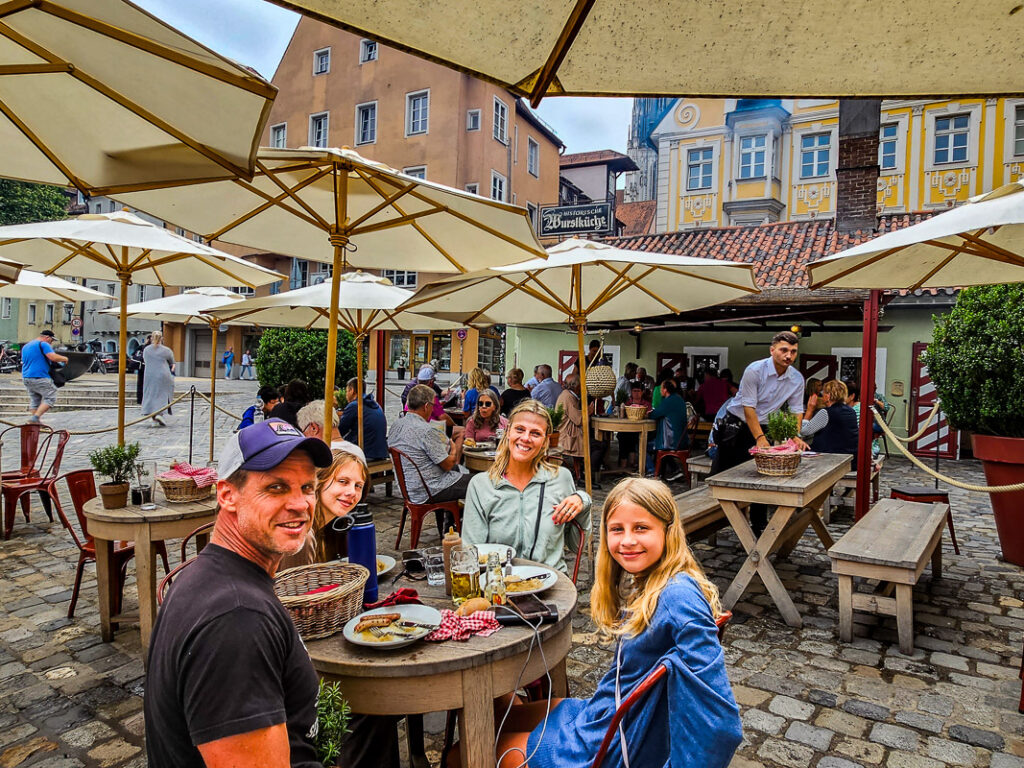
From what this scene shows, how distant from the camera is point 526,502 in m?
3.43

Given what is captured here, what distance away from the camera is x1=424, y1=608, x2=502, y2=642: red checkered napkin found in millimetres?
2059

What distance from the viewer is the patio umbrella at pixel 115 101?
2.11 metres

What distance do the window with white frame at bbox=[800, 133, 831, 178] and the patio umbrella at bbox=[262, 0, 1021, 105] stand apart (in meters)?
23.8

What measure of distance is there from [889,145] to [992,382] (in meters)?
18.3

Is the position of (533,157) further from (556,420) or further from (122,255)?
(122,255)

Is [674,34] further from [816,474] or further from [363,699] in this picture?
[816,474]

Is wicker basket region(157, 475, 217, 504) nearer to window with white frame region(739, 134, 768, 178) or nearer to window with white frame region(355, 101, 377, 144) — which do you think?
window with white frame region(739, 134, 768, 178)

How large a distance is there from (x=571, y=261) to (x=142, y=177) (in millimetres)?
2834

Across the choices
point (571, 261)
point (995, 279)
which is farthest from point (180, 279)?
point (995, 279)

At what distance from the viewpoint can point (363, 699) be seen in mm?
1895

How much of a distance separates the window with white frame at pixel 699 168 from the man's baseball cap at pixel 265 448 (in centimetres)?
2566

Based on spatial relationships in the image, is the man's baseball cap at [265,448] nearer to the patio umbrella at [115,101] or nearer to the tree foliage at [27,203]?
the patio umbrella at [115,101]

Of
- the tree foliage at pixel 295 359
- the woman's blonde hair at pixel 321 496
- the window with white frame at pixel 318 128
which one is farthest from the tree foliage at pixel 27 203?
the woman's blonde hair at pixel 321 496

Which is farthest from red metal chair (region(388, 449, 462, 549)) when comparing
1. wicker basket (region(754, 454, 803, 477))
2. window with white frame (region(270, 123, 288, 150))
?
window with white frame (region(270, 123, 288, 150))
